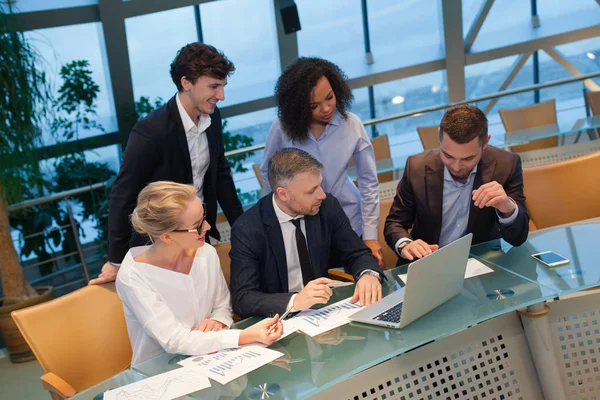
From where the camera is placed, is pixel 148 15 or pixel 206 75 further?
pixel 148 15

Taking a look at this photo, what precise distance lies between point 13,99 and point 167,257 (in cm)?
280

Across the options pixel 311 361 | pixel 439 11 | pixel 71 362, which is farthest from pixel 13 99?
pixel 439 11

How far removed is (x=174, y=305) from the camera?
2.32m

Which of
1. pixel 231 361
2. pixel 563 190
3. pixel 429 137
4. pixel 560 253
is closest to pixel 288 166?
pixel 231 361

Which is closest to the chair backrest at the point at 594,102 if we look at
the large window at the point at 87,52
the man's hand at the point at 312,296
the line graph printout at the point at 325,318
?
the line graph printout at the point at 325,318

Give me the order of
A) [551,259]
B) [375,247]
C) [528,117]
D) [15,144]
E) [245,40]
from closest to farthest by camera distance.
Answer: [551,259] → [375,247] → [15,144] → [528,117] → [245,40]

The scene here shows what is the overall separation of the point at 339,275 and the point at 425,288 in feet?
2.63

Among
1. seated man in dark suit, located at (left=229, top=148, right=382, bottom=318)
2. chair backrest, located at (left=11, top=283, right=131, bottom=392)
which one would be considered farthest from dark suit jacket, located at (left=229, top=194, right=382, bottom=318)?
chair backrest, located at (left=11, top=283, right=131, bottom=392)

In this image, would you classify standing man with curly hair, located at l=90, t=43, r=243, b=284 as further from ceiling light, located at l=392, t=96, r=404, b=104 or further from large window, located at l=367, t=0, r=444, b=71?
ceiling light, located at l=392, t=96, r=404, b=104

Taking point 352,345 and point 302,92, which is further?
point 302,92

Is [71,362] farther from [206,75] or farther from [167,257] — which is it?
[206,75]

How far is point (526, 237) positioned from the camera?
2.63 metres

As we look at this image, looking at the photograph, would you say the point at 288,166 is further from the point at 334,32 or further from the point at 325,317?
the point at 334,32

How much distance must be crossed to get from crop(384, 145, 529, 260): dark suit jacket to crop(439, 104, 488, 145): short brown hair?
235 mm
